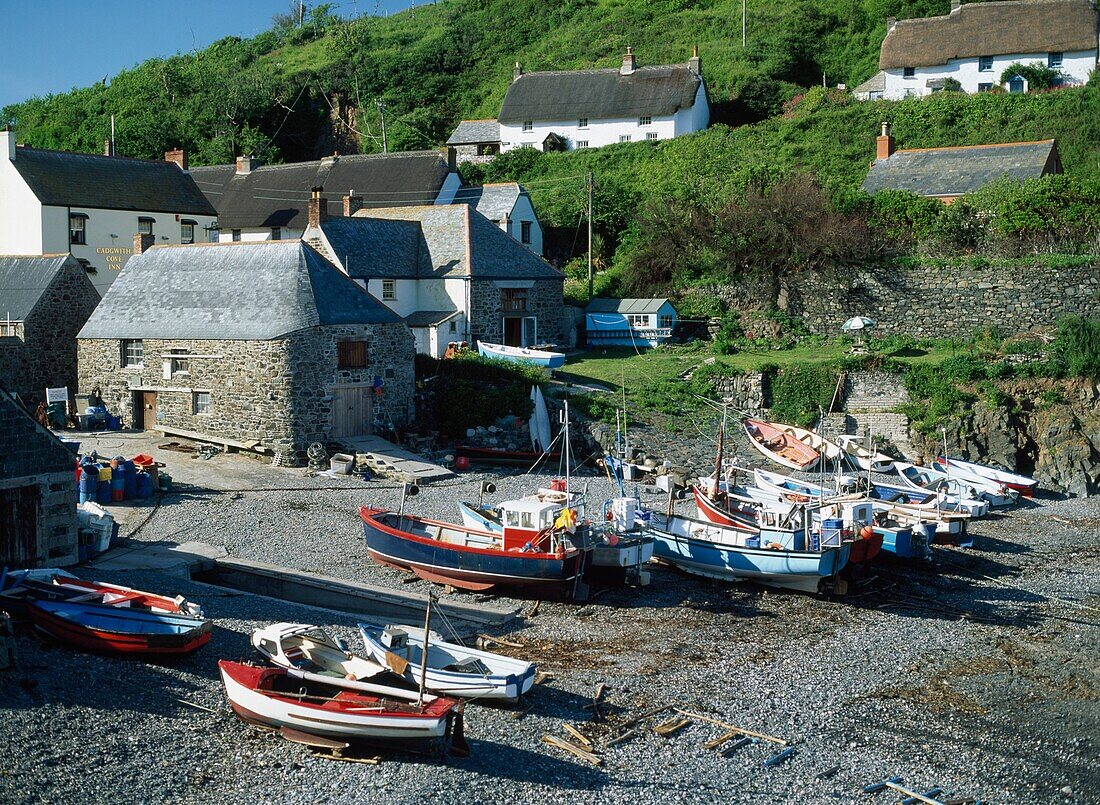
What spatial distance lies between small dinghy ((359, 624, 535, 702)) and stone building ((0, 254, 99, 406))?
22836 millimetres

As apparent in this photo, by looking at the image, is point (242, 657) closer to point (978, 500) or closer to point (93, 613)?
point (93, 613)

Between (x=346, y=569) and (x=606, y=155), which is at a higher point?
(x=606, y=155)

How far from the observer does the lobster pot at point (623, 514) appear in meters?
23.9

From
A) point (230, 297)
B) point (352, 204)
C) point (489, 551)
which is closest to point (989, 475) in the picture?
point (489, 551)

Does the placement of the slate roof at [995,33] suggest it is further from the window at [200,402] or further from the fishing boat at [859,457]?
the window at [200,402]

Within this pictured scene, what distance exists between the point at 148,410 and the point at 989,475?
25.0 metres

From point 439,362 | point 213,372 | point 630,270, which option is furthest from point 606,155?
point 213,372

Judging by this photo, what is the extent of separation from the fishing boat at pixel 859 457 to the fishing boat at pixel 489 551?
14701 mm

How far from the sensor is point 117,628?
675 inches

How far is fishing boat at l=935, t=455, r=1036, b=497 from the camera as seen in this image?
108 feet

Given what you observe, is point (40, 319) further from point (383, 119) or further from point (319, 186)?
point (383, 119)

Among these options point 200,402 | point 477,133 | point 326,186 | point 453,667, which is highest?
point 477,133

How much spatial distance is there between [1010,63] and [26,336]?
49504 millimetres

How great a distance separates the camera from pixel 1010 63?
59.5 metres
